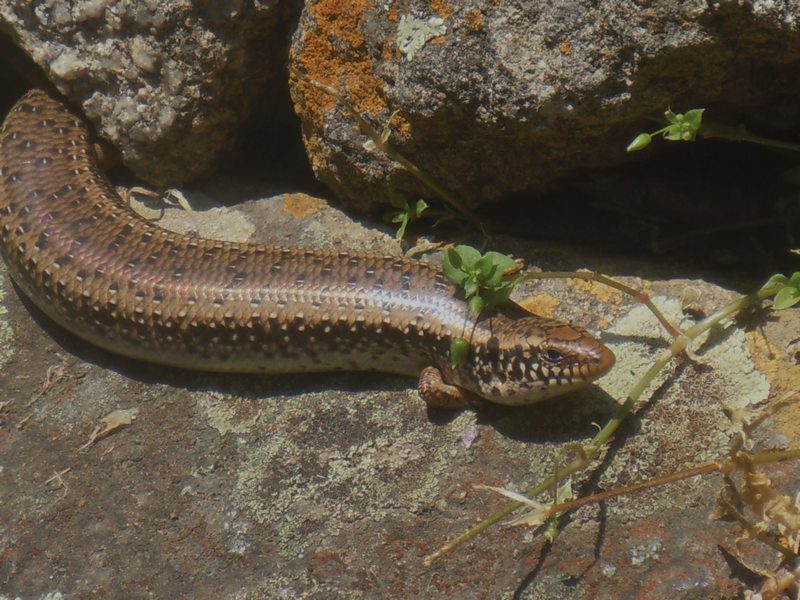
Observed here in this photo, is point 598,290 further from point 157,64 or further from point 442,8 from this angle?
point 157,64

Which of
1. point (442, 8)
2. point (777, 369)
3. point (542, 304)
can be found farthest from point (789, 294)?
point (442, 8)

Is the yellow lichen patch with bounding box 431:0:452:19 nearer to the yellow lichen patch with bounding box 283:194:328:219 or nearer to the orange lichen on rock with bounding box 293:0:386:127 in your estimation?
the orange lichen on rock with bounding box 293:0:386:127

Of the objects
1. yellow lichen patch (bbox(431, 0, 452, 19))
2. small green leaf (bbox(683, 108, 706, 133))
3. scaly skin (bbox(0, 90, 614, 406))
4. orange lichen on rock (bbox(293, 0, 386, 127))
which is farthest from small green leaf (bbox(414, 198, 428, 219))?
small green leaf (bbox(683, 108, 706, 133))

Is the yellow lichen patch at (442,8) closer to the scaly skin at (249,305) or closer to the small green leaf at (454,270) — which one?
the small green leaf at (454,270)

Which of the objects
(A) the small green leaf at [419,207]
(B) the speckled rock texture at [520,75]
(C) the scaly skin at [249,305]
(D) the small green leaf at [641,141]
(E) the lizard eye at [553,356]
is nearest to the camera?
(B) the speckled rock texture at [520,75]

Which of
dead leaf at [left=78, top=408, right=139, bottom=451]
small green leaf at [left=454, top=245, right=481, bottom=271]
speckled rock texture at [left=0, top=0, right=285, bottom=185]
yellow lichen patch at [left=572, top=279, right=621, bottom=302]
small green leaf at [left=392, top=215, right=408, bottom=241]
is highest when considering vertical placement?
speckled rock texture at [left=0, top=0, right=285, bottom=185]

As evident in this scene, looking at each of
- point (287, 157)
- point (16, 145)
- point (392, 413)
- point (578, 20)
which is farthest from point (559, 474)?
point (16, 145)

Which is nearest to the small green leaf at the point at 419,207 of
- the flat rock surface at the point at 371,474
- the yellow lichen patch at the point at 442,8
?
the flat rock surface at the point at 371,474

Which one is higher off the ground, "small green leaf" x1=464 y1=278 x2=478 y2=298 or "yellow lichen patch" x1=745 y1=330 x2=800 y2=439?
"small green leaf" x1=464 y1=278 x2=478 y2=298
